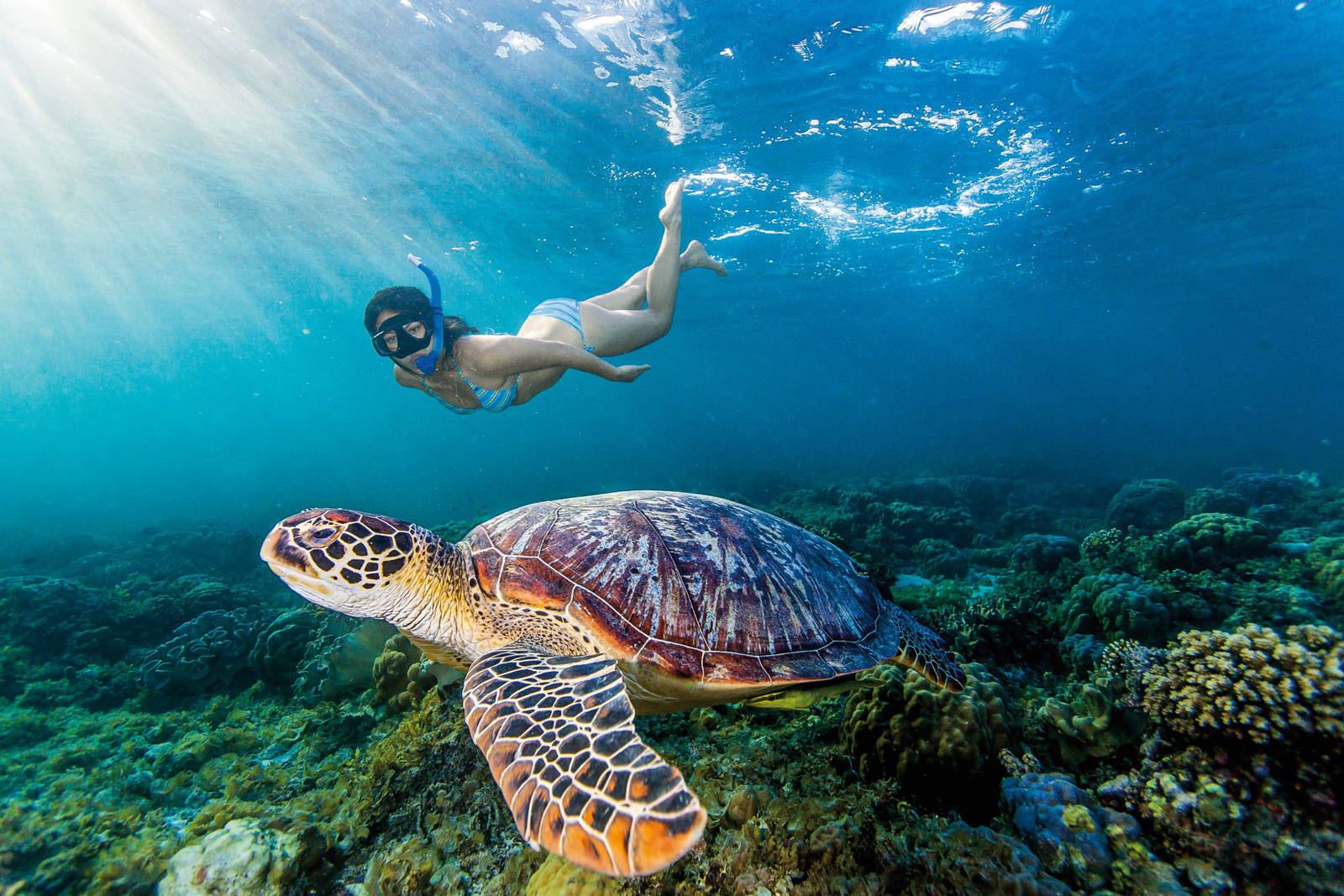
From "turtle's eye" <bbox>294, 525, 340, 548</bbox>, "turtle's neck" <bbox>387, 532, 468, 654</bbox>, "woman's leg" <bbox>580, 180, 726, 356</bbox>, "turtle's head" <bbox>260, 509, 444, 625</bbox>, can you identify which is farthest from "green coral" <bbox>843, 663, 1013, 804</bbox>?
"woman's leg" <bbox>580, 180, 726, 356</bbox>

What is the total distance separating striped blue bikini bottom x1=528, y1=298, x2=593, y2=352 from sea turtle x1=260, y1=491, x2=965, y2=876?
91.3 inches

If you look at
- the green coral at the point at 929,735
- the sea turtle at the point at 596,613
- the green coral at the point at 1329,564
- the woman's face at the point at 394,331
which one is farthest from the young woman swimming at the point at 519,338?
the green coral at the point at 1329,564

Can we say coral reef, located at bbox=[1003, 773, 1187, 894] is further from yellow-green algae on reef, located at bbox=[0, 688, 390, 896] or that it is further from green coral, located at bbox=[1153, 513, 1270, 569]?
green coral, located at bbox=[1153, 513, 1270, 569]

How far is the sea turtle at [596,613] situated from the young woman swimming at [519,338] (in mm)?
1513

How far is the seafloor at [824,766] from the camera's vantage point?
4.91 ft

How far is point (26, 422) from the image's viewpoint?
7356 centimetres

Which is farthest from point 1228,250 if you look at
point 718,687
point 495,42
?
point 718,687

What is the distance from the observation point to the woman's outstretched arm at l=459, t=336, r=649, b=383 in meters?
3.60

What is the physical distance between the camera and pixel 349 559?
1977 mm

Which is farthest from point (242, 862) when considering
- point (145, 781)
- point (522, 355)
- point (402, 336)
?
point (522, 355)

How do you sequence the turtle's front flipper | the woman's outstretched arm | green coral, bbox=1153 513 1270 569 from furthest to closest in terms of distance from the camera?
green coral, bbox=1153 513 1270 569
the woman's outstretched arm
the turtle's front flipper

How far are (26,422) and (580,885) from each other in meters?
123

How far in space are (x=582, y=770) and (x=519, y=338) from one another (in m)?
3.13

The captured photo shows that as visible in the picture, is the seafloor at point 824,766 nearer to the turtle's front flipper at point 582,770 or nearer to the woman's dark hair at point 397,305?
the turtle's front flipper at point 582,770
